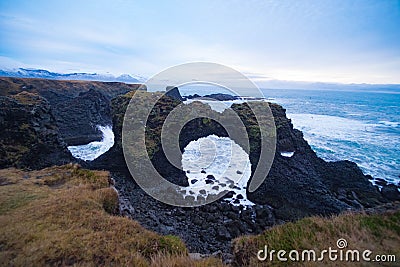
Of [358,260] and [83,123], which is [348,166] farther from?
[83,123]

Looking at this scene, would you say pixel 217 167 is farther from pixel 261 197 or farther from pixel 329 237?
pixel 329 237

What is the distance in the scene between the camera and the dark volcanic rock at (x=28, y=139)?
19.0 meters

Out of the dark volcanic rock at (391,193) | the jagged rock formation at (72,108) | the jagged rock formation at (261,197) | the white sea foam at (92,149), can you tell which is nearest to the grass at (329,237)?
the jagged rock formation at (261,197)

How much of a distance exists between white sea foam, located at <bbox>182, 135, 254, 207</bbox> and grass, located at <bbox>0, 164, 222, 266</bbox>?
13.1 meters

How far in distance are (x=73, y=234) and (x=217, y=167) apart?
74.5 ft

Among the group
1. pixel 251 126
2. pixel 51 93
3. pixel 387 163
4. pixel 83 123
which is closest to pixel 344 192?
pixel 387 163

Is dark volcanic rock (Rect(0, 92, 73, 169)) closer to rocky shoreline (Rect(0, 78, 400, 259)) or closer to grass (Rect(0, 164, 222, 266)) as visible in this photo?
rocky shoreline (Rect(0, 78, 400, 259))

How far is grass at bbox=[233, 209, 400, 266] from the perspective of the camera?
5609 mm

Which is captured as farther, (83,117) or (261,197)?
(83,117)

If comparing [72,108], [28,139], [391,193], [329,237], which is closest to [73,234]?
[329,237]

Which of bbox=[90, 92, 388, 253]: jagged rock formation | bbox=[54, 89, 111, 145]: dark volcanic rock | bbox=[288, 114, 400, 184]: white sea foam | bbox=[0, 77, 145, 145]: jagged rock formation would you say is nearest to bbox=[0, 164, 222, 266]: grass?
bbox=[90, 92, 388, 253]: jagged rock formation

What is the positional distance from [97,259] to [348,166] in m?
29.3

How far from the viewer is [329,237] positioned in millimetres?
6141

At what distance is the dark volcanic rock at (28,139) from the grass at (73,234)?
9.27 metres
